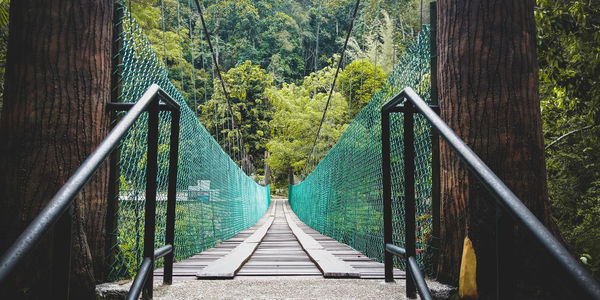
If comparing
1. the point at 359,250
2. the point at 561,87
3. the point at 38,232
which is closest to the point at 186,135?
the point at 359,250

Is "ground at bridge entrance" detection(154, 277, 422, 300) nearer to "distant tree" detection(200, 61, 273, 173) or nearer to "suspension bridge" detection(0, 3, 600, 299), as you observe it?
"suspension bridge" detection(0, 3, 600, 299)

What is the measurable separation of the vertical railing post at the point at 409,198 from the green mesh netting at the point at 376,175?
350 millimetres

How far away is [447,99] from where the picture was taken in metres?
1.44

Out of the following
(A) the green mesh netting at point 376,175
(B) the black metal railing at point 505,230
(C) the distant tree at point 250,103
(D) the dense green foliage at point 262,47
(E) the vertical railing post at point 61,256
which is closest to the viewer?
(B) the black metal railing at point 505,230

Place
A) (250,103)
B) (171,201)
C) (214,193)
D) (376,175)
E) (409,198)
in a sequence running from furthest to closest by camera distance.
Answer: (250,103) < (214,193) < (376,175) < (171,201) < (409,198)

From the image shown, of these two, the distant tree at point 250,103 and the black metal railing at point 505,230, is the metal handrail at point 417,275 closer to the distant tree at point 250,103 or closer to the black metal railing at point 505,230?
the black metal railing at point 505,230

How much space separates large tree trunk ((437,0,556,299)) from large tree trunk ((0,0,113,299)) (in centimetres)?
130

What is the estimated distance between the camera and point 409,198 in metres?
1.36

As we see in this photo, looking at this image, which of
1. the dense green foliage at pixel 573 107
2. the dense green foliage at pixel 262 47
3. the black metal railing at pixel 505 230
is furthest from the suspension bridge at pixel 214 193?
the dense green foliage at pixel 262 47

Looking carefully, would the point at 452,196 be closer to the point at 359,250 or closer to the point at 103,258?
the point at 103,258

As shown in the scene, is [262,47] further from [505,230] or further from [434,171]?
[505,230]

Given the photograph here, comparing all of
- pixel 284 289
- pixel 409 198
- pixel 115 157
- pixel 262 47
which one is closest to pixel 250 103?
pixel 262 47

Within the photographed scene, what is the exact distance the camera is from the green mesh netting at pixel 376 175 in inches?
71.2

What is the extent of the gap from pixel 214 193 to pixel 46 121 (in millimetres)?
2420
